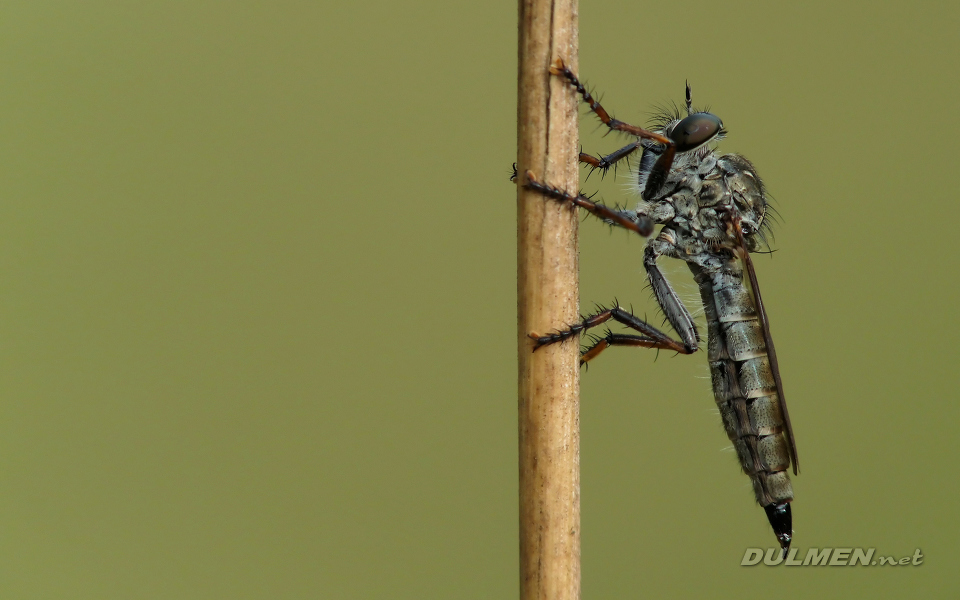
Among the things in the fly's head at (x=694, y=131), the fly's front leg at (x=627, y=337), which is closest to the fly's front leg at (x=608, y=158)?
the fly's head at (x=694, y=131)

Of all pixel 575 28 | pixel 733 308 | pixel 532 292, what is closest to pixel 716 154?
pixel 733 308

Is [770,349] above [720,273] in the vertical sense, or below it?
below

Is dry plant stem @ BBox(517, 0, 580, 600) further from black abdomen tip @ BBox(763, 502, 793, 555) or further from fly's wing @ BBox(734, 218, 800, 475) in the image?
black abdomen tip @ BBox(763, 502, 793, 555)

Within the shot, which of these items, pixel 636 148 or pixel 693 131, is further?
pixel 636 148

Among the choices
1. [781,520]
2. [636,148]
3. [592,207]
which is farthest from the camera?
[636,148]

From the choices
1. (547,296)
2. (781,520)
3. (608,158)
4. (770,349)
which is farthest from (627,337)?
(547,296)

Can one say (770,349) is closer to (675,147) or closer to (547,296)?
(675,147)

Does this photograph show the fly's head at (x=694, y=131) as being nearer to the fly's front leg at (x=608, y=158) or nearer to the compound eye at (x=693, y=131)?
the compound eye at (x=693, y=131)
